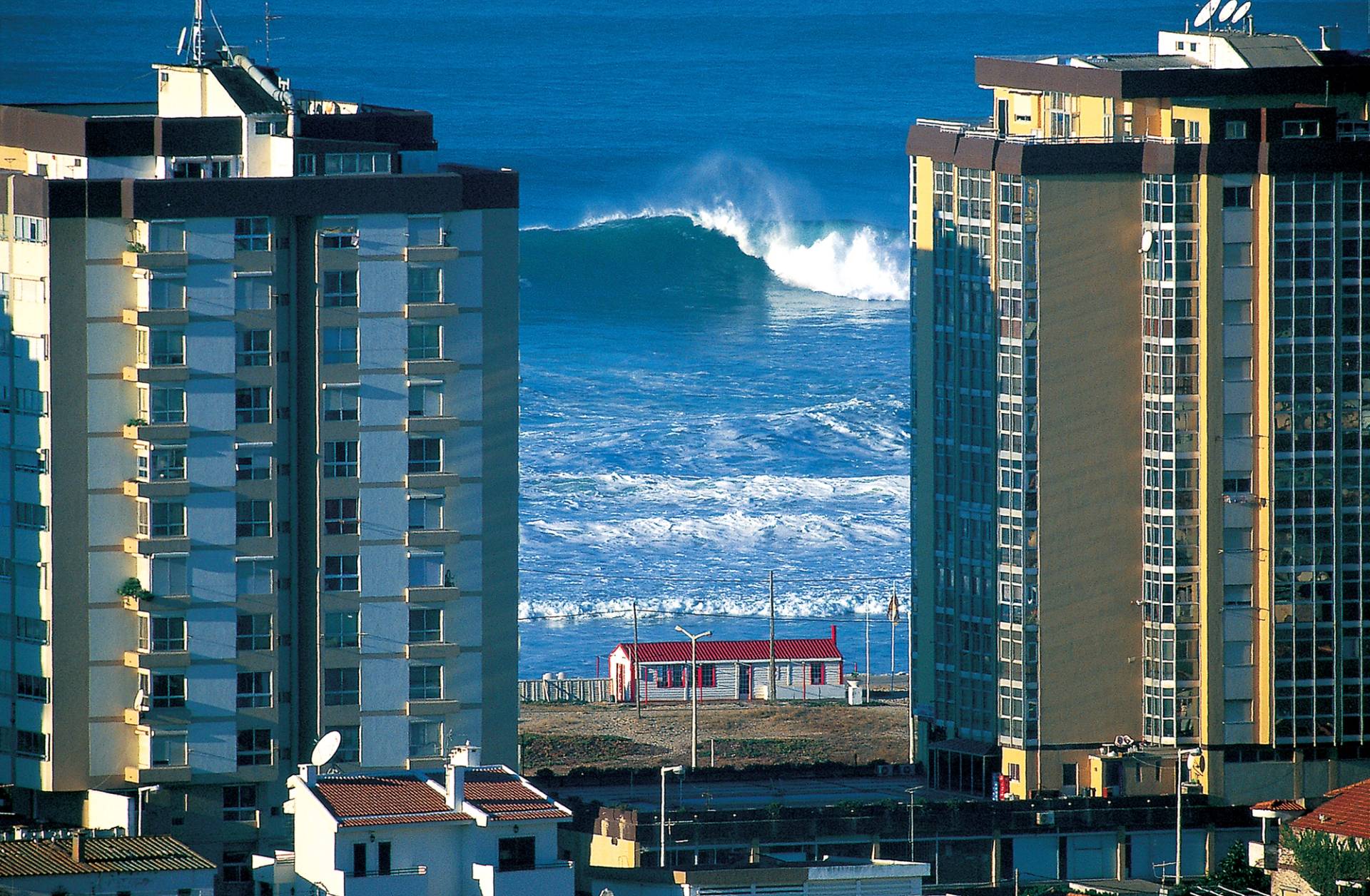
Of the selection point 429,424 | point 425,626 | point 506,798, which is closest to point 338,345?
point 429,424

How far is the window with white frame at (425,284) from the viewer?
237 ft

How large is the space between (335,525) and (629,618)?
43266mm

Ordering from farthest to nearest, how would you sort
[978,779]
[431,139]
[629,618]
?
[629,618] → [978,779] → [431,139]

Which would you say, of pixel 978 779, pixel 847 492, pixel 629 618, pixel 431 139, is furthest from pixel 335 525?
pixel 847 492

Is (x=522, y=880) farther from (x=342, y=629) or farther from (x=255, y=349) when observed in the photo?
(x=255, y=349)

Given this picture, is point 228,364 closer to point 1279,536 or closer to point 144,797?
point 144,797

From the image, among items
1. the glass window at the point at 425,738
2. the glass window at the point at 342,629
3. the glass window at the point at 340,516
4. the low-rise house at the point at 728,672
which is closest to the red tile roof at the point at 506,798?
the glass window at the point at 425,738

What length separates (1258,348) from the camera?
77750mm

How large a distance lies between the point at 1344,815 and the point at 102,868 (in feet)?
86.1

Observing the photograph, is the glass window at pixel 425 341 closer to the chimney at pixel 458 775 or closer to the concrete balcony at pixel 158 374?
the concrete balcony at pixel 158 374

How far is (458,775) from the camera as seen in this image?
206 feet

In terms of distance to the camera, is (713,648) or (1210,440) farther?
(713,648)

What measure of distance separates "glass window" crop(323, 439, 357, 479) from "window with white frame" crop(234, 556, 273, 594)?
2331 mm

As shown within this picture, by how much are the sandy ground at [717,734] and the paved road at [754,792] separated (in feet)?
16.6
